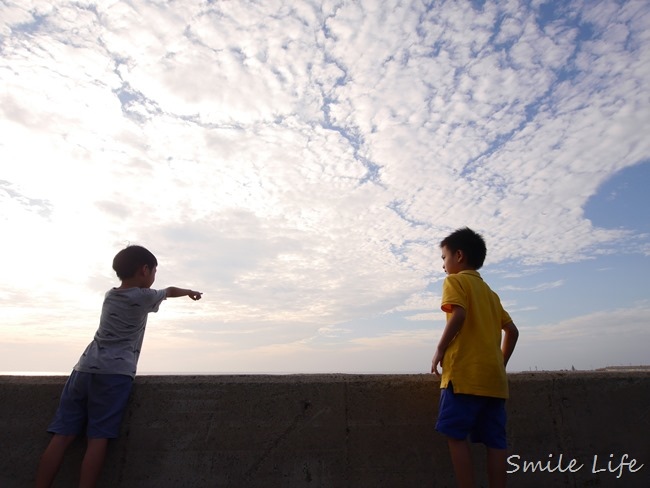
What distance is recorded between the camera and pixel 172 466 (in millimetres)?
3156

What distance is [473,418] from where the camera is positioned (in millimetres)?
2859

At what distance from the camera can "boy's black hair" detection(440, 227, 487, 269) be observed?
3.36m

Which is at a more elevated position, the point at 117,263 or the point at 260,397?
the point at 117,263

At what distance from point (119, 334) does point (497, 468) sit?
2.59 metres

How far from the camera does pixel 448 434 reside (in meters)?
2.86

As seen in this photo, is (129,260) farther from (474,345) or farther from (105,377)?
(474,345)

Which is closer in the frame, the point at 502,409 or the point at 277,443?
the point at 502,409

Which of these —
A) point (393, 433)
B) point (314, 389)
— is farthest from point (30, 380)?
point (393, 433)

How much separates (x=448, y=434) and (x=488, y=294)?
95 centimetres

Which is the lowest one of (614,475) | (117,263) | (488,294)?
(614,475)

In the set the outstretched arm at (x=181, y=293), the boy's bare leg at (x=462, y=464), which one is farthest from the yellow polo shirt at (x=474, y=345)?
the outstretched arm at (x=181, y=293)

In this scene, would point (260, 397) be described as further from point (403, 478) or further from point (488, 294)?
point (488, 294)

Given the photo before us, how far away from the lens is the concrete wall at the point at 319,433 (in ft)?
10.4

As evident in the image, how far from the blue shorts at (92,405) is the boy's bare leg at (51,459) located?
0.14 feet
